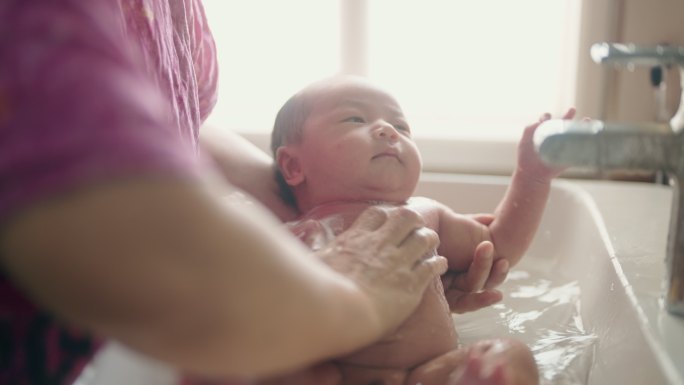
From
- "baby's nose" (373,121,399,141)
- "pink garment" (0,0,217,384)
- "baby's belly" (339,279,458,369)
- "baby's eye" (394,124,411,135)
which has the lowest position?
"baby's belly" (339,279,458,369)

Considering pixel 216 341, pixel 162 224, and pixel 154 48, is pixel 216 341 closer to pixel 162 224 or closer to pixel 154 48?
pixel 162 224

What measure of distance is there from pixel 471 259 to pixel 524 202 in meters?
0.11

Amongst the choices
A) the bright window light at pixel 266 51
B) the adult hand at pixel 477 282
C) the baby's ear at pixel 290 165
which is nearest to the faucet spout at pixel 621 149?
the adult hand at pixel 477 282

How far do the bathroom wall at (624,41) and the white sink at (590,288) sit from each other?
214 mm

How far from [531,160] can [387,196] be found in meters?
0.22

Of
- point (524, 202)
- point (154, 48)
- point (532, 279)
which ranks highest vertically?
point (154, 48)

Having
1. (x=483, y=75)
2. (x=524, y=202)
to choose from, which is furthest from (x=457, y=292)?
(x=483, y=75)

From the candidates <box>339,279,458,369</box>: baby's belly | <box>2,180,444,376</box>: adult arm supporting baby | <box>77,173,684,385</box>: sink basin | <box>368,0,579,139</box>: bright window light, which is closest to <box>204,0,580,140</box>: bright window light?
<box>368,0,579,139</box>: bright window light

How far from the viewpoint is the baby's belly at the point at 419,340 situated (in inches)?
24.8

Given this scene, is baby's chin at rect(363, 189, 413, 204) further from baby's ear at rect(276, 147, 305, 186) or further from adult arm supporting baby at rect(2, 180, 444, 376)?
adult arm supporting baby at rect(2, 180, 444, 376)

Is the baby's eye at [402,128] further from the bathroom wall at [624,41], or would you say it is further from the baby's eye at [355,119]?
the bathroom wall at [624,41]

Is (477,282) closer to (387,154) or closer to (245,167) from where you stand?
(387,154)

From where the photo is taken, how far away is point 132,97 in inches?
12.6

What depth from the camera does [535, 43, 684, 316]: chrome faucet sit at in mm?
563
